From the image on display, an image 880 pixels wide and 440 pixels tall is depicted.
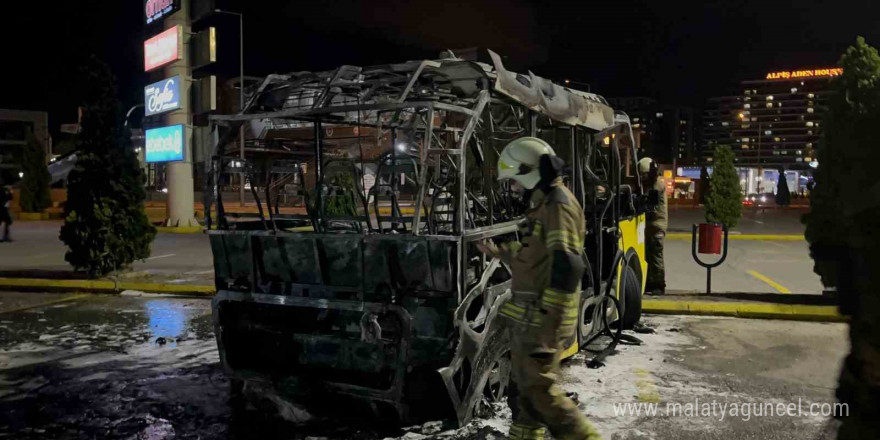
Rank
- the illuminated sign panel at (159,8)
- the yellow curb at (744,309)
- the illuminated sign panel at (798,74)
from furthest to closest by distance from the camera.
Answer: the illuminated sign panel at (798,74) → the illuminated sign panel at (159,8) → the yellow curb at (744,309)

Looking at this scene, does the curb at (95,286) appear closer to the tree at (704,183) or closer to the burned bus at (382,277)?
the burned bus at (382,277)

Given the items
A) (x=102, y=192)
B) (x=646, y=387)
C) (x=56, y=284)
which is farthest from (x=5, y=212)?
(x=646, y=387)

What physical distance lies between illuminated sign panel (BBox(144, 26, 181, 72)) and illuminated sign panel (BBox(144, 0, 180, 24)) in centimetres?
62

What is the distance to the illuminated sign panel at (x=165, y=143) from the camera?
20906 mm

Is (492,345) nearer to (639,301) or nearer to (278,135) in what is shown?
(639,301)

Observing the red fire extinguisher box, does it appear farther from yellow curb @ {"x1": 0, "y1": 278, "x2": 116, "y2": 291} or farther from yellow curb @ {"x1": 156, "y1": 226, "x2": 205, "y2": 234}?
yellow curb @ {"x1": 156, "y1": 226, "x2": 205, "y2": 234}

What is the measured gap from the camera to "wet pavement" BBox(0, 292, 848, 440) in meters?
4.56

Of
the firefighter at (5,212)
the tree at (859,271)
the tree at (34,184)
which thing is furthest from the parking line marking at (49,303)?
the tree at (34,184)

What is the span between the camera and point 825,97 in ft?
25.3

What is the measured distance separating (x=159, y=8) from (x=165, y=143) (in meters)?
4.21

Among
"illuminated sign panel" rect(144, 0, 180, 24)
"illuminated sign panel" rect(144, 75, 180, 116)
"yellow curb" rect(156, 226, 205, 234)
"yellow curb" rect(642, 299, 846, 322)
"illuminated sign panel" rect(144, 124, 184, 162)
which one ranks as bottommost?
"yellow curb" rect(642, 299, 846, 322)

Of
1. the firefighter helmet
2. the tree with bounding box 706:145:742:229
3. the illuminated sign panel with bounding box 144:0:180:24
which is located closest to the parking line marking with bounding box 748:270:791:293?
the tree with bounding box 706:145:742:229

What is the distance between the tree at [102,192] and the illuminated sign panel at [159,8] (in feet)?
32.4

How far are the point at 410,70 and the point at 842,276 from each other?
3.12 m
